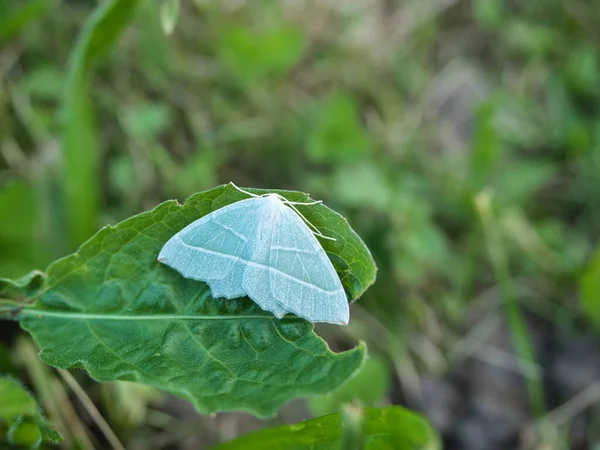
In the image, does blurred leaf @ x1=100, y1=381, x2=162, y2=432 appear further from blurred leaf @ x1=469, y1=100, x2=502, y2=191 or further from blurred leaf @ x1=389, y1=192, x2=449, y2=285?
blurred leaf @ x1=469, y1=100, x2=502, y2=191

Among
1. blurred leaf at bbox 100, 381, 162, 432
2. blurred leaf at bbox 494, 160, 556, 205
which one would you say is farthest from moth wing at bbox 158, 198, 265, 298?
blurred leaf at bbox 494, 160, 556, 205

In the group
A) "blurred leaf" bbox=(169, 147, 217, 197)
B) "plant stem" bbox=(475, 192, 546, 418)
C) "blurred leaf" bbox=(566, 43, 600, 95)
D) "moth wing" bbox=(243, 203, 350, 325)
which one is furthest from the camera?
"blurred leaf" bbox=(566, 43, 600, 95)

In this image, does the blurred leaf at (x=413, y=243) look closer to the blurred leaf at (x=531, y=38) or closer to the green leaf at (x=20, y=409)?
the blurred leaf at (x=531, y=38)

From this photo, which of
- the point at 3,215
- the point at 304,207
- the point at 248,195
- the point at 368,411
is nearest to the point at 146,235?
the point at 248,195

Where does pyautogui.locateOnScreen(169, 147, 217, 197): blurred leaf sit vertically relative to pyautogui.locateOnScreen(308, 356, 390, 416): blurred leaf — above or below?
above

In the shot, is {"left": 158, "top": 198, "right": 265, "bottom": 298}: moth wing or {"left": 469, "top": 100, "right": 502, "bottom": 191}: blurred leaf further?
{"left": 469, "top": 100, "right": 502, "bottom": 191}: blurred leaf
